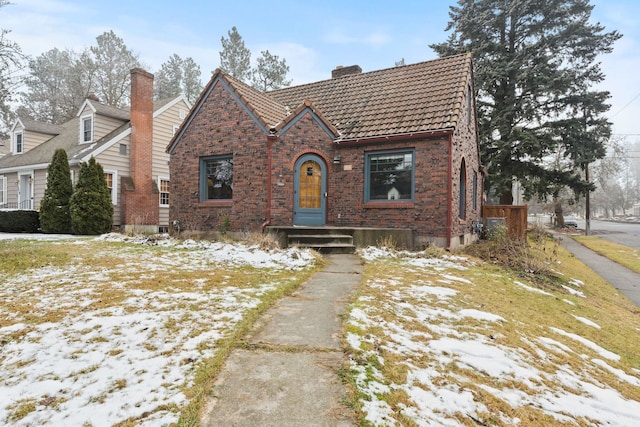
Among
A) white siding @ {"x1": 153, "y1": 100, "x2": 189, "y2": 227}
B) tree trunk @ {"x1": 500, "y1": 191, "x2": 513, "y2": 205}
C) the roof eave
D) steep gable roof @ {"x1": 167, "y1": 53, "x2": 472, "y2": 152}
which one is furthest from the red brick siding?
tree trunk @ {"x1": 500, "y1": 191, "x2": 513, "y2": 205}

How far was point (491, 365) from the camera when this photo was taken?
3.09m

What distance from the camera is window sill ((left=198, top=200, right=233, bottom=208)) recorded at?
38.4 feet

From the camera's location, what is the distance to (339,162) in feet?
38.2

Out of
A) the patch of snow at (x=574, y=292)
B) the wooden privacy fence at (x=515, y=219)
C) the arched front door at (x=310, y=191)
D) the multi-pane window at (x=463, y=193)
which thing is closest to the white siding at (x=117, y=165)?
the arched front door at (x=310, y=191)

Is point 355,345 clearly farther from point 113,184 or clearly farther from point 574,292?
point 113,184

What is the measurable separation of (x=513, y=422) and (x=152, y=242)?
10737mm

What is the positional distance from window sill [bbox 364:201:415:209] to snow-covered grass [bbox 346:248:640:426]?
4.37m

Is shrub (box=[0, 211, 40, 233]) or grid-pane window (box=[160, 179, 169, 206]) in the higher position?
grid-pane window (box=[160, 179, 169, 206])

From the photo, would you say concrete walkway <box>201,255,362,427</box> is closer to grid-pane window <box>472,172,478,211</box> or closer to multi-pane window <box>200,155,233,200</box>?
multi-pane window <box>200,155,233,200</box>

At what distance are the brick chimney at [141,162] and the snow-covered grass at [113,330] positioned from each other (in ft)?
34.3

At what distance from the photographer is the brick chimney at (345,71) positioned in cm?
1573

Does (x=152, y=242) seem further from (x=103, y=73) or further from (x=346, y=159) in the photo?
(x=103, y=73)

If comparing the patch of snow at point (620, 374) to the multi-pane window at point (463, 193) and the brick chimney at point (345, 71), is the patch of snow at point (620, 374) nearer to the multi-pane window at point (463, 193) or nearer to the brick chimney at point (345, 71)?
the multi-pane window at point (463, 193)

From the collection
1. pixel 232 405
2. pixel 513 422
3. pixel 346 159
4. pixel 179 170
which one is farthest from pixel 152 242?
pixel 513 422
